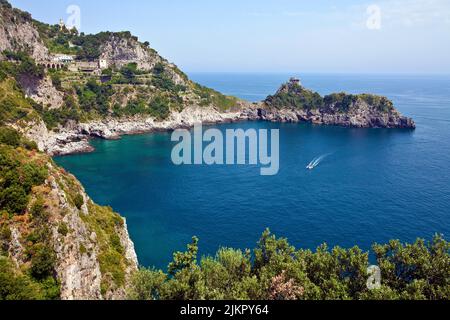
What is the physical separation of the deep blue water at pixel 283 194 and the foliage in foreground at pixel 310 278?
25.3 meters

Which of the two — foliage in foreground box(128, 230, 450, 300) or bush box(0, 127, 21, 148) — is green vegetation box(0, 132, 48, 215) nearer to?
bush box(0, 127, 21, 148)

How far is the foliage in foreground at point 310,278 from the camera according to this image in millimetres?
27453

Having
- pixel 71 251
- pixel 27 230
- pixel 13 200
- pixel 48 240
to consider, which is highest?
pixel 13 200

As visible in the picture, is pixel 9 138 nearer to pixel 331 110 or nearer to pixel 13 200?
pixel 13 200

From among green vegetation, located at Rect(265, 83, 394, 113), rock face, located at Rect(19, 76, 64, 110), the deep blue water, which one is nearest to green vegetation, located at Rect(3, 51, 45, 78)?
rock face, located at Rect(19, 76, 64, 110)

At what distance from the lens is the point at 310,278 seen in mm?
31172

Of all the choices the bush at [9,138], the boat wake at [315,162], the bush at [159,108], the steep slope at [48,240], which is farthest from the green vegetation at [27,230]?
the bush at [159,108]

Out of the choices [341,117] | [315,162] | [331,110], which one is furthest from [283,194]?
[331,110]

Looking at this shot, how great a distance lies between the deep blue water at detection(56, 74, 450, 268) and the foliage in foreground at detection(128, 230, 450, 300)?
83.0 ft

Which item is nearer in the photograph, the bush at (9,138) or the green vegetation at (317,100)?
the bush at (9,138)

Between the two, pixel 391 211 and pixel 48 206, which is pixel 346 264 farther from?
pixel 391 211

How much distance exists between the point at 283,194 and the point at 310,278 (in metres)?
51.9

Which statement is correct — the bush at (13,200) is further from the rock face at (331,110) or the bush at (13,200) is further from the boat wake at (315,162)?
the rock face at (331,110)

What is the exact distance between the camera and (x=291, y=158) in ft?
372
